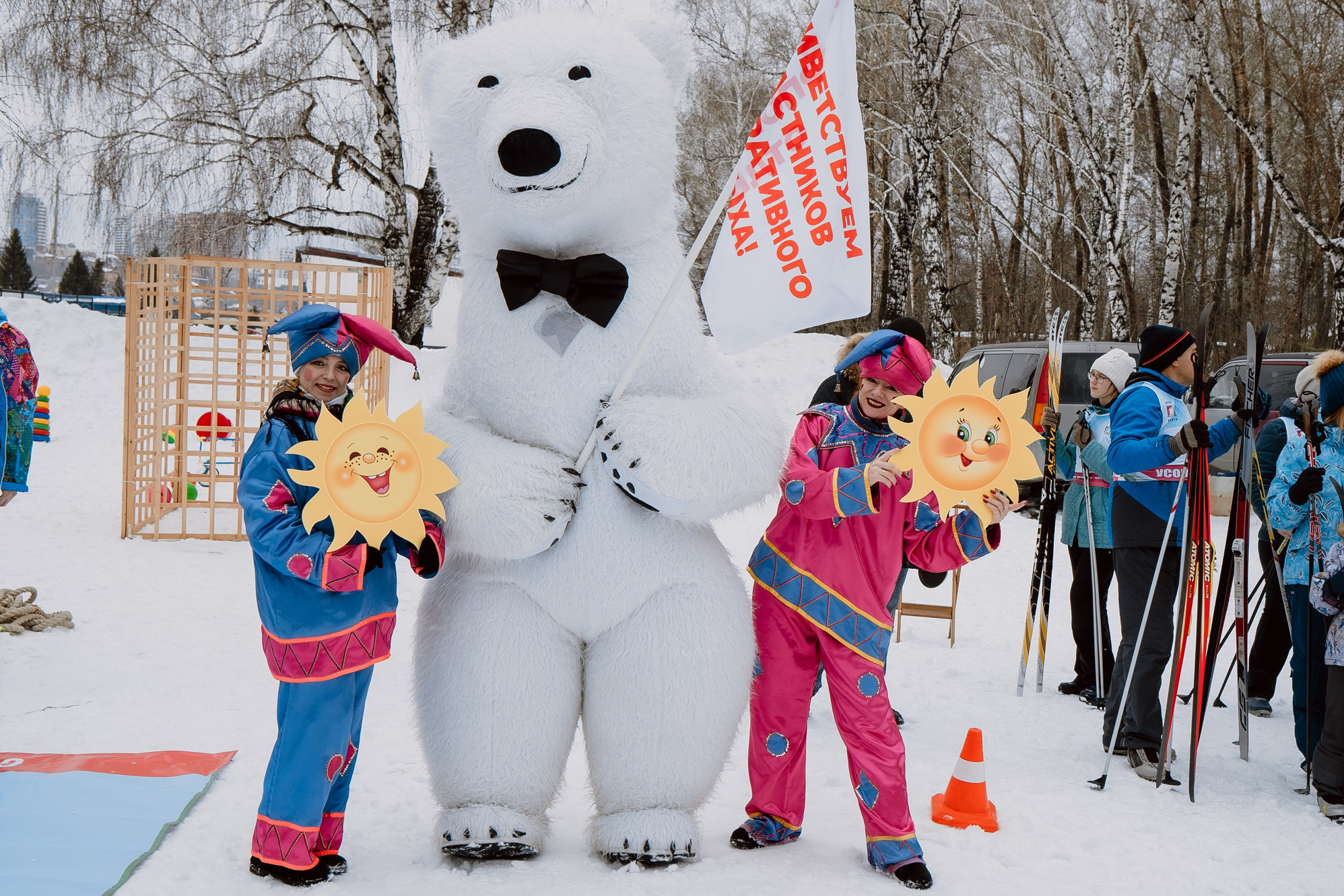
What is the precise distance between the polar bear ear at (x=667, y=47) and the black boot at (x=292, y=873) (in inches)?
95.9

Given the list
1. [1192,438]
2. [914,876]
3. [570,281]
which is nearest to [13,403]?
[570,281]

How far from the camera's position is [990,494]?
2.65m

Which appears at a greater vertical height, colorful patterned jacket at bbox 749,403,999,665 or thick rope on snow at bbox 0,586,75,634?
colorful patterned jacket at bbox 749,403,999,665

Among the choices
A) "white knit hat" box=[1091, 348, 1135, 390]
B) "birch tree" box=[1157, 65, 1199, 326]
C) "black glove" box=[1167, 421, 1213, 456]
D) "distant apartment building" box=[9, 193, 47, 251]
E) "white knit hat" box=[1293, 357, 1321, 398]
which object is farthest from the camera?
"birch tree" box=[1157, 65, 1199, 326]

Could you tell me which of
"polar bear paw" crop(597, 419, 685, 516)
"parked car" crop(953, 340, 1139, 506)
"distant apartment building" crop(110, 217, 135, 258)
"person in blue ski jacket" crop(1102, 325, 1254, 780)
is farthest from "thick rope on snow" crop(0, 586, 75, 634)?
"distant apartment building" crop(110, 217, 135, 258)

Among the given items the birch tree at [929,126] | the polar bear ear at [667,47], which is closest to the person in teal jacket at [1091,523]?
the polar bear ear at [667,47]

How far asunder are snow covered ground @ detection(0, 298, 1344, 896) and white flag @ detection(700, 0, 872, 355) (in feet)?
4.61

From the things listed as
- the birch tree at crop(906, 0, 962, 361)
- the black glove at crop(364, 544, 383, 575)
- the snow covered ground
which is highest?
the birch tree at crop(906, 0, 962, 361)

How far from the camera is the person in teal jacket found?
16.0 feet

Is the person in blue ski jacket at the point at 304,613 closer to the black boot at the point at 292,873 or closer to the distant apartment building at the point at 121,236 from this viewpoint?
the black boot at the point at 292,873

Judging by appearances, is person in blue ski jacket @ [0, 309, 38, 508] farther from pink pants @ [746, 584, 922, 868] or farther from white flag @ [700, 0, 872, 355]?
pink pants @ [746, 584, 922, 868]

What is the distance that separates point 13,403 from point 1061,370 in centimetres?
874

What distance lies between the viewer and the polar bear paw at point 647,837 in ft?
8.54

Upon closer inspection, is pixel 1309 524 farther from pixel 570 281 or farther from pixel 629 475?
pixel 570 281
